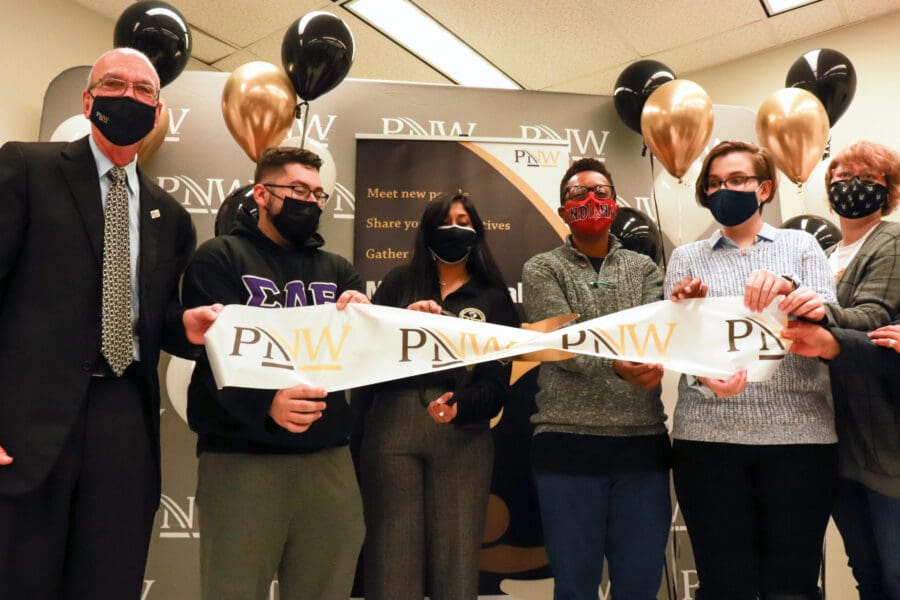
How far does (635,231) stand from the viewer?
2938mm

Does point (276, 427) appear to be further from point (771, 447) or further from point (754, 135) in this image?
point (754, 135)

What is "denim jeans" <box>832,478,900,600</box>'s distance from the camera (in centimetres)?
197

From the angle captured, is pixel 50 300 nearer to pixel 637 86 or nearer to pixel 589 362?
pixel 589 362

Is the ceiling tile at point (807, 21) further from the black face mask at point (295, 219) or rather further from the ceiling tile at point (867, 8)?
the black face mask at point (295, 219)

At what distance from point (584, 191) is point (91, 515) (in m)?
1.75

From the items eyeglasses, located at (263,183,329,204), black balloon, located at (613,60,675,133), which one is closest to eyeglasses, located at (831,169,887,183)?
black balloon, located at (613,60,675,133)

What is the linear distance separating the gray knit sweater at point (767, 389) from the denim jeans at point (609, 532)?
234mm

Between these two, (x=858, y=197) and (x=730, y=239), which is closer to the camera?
(x=730, y=239)

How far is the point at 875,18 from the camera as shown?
4258 mm

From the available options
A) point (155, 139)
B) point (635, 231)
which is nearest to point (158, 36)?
point (155, 139)

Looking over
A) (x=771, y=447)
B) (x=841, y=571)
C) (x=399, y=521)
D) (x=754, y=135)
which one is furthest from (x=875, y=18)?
(x=399, y=521)

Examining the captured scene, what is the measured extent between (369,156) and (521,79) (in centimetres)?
219

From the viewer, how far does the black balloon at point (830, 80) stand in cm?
317

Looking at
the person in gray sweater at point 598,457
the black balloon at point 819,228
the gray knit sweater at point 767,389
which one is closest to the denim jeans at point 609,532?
the person in gray sweater at point 598,457
